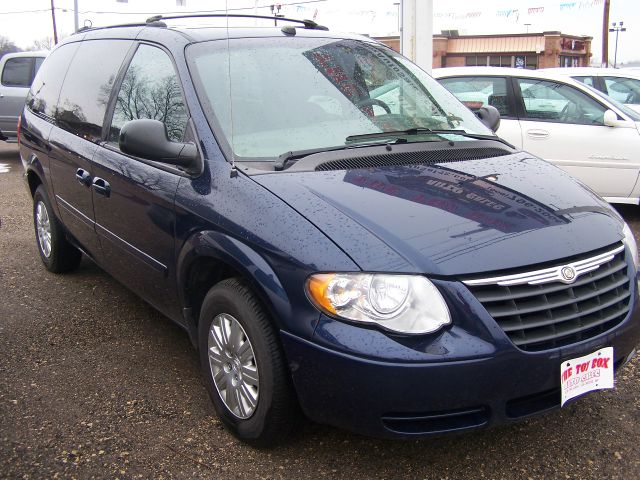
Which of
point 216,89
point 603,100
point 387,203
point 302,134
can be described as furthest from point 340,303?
point 603,100

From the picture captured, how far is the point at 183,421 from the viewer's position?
309 centimetres

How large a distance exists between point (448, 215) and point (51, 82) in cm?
357

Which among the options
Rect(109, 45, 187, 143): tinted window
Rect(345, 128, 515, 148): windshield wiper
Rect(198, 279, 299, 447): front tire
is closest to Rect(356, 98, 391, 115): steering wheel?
Rect(345, 128, 515, 148): windshield wiper

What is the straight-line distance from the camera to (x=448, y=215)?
8.50ft

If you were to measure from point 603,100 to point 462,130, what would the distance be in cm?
390

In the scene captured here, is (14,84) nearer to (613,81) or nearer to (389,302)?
(613,81)

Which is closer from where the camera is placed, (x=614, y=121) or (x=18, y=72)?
(x=614, y=121)

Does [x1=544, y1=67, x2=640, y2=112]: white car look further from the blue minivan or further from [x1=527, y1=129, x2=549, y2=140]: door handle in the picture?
the blue minivan

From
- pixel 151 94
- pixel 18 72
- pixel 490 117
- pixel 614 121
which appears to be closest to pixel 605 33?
pixel 18 72

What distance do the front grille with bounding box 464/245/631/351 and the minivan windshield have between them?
1141 millimetres

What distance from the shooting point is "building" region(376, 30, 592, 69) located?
42.3 metres

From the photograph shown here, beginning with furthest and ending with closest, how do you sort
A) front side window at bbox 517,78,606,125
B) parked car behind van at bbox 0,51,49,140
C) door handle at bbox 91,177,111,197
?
parked car behind van at bbox 0,51,49,140
front side window at bbox 517,78,606,125
door handle at bbox 91,177,111,197

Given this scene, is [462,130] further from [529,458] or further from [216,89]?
[529,458]

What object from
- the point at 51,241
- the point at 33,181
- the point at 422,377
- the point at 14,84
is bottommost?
the point at 51,241
